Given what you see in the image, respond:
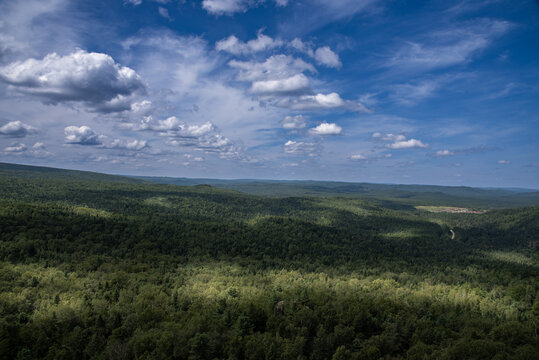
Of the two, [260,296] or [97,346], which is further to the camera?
[260,296]

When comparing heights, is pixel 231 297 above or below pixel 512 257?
above

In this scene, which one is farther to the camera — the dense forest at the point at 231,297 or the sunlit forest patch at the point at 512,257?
the sunlit forest patch at the point at 512,257

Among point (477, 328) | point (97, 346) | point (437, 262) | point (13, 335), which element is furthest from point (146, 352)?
point (437, 262)

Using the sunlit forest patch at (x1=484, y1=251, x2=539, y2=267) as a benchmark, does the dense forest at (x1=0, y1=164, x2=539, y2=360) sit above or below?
above

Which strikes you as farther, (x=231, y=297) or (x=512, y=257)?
(x=512, y=257)

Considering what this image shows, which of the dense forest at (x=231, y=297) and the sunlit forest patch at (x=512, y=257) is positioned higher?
the dense forest at (x=231, y=297)

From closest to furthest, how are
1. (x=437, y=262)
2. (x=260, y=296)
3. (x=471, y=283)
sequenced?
(x=260, y=296) < (x=471, y=283) < (x=437, y=262)

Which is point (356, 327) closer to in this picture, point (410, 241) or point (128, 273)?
point (128, 273)

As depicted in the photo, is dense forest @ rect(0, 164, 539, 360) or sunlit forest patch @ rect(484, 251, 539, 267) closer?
dense forest @ rect(0, 164, 539, 360)
